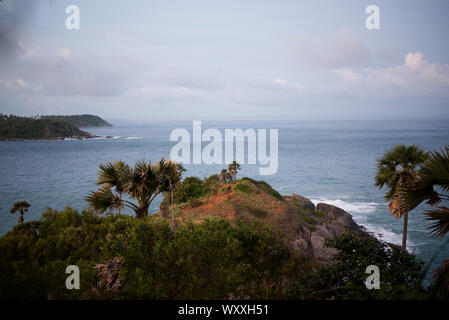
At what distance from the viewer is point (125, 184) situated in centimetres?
1091

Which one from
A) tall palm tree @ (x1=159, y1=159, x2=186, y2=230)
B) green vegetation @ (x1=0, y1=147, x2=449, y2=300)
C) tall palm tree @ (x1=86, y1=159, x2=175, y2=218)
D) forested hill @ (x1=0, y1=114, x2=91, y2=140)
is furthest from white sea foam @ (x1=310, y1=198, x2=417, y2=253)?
forested hill @ (x1=0, y1=114, x2=91, y2=140)

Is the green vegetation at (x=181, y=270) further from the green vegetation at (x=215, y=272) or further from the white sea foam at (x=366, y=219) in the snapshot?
the white sea foam at (x=366, y=219)

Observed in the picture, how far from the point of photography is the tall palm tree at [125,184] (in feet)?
36.5

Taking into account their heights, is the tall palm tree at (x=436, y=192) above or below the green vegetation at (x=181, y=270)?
above

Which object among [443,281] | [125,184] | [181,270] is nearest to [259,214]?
[125,184]

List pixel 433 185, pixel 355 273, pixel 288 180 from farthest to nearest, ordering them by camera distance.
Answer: pixel 288 180 → pixel 355 273 → pixel 433 185

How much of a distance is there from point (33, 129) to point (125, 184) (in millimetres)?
160043

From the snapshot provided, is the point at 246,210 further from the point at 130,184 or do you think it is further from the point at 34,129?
the point at 34,129

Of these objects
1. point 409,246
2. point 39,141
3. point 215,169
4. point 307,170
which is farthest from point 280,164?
point 39,141

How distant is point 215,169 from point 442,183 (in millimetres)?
66626

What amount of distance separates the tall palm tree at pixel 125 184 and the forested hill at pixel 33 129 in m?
152

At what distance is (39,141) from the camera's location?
434 ft

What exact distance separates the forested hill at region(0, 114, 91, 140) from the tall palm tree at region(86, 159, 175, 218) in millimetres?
151765

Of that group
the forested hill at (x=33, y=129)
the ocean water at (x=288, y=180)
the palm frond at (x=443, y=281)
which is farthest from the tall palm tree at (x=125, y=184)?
the forested hill at (x=33, y=129)
